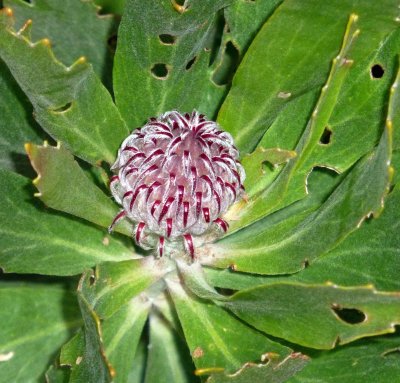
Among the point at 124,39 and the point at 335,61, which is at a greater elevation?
the point at 335,61

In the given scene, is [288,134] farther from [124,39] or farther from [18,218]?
[18,218]

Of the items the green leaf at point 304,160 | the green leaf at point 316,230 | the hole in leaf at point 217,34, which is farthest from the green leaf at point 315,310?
the hole in leaf at point 217,34

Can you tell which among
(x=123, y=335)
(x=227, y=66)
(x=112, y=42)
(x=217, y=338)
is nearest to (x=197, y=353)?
(x=217, y=338)

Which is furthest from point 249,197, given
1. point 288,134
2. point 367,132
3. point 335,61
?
point 335,61

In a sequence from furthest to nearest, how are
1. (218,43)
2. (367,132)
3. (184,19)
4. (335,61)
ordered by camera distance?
(218,43), (367,132), (184,19), (335,61)

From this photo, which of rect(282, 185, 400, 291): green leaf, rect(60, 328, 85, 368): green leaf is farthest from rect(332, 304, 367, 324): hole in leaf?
rect(60, 328, 85, 368): green leaf

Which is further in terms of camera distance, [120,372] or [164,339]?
[164,339]

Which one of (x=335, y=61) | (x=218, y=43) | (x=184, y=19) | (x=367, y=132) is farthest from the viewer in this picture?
(x=218, y=43)

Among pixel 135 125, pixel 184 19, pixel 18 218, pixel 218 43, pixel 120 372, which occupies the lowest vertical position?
pixel 120 372
